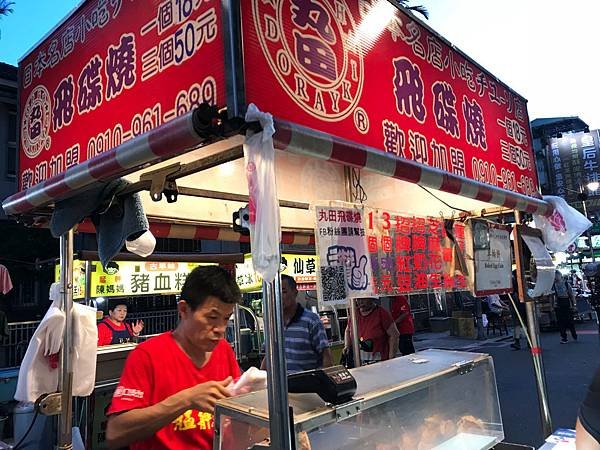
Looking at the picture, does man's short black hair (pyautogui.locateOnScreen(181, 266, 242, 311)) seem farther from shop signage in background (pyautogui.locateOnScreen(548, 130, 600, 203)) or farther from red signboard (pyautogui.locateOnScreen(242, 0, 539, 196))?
shop signage in background (pyautogui.locateOnScreen(548, 130, 600, 203))

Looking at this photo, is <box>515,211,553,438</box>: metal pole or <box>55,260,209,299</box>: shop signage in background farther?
<box>55,260,209,299</box>: shop signage in background

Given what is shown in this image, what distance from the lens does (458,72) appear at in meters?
3.29

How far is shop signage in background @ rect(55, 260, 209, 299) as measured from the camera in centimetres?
791

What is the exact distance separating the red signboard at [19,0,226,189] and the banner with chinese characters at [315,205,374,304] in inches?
45.7

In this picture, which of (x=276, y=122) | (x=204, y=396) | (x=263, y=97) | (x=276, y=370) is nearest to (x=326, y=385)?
(x=276, y=370)

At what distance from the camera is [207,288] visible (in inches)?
85.5

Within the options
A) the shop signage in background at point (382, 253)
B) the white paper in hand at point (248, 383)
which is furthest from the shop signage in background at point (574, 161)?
the white paper in hand at point (248, 383)

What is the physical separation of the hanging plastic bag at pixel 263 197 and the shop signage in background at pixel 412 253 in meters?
1.63

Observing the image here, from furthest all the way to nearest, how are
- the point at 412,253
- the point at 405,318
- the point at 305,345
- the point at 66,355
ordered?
the point at 405,318 → the point at 305,345 → the point at 412,253 → the point at 66,355

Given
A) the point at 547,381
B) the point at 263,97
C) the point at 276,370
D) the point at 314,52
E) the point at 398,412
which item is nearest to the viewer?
the point at 276,370

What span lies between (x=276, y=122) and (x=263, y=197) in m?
0.30

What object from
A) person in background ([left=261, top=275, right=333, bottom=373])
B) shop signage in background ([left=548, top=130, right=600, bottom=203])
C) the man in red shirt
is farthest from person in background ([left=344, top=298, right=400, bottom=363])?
shop signage in background ([left=548, top=130, right=600, bottom=203])

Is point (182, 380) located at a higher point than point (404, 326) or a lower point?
higher

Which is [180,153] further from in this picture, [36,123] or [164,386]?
[36,123]
